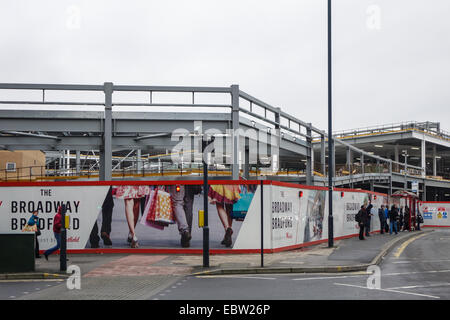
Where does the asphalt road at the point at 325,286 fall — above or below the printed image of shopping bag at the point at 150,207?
below

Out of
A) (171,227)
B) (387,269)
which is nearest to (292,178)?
(171,227)

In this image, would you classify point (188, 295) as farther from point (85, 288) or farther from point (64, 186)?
point (64, 186)

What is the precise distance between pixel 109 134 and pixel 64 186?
19.1 feet

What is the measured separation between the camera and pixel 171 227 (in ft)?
63.3

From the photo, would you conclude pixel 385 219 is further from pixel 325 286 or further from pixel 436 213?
pixel 325 286

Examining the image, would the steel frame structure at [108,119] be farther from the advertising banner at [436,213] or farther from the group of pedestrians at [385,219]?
the advertising banner at [436,213]

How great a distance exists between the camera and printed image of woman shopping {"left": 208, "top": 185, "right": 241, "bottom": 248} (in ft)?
62.8

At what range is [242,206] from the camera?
1914cm

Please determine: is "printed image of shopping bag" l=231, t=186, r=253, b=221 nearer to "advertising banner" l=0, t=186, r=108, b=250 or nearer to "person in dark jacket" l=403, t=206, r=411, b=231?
"advertising banner" l=0, t=186, r=108, b=250

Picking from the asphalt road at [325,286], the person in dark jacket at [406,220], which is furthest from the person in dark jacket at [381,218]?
the asphalt road at [325,286]

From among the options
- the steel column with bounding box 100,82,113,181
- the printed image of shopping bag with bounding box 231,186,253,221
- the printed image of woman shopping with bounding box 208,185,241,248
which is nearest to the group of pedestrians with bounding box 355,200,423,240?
the printed image of shopping bag with bounding box 231,186,253,221

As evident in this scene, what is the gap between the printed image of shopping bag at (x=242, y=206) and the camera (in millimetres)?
19125

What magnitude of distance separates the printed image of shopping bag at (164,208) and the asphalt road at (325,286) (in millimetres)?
6068
